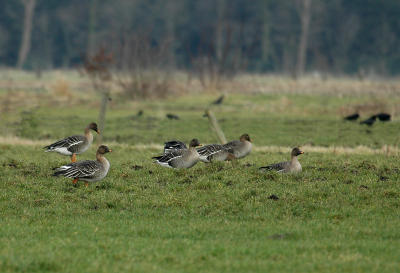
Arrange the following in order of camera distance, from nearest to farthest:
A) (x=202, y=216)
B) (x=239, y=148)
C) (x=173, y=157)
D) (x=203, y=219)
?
(x=203, y=219) → (x=202, y=216) → (x=173, y=157) → (x=239, y=148)

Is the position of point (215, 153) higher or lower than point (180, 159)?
higher

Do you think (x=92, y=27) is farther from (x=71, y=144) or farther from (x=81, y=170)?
(x=81, y=170)

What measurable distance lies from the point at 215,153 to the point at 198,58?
6055 cm

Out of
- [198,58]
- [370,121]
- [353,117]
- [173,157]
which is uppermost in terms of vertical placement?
[198,58]

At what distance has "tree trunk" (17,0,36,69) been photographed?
106m

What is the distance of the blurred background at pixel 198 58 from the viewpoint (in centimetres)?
4956

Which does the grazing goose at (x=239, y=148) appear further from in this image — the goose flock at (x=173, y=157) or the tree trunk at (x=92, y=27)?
the tree trunk at (x=92, y=27)

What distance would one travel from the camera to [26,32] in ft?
350

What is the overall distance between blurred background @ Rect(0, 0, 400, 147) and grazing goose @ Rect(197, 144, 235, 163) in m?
21.5

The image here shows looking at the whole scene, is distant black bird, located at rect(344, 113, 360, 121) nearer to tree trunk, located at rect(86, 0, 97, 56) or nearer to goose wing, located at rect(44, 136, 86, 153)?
goose wing, located at rect(44, 136, 86, 153)

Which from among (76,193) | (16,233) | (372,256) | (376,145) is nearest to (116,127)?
(376,145)

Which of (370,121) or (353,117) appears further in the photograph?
(353,117)

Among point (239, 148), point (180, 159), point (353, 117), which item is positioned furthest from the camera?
point (353, 117)

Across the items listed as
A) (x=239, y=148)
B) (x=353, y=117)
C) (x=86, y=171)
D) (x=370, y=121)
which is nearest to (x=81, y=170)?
(x=86, y=171)
